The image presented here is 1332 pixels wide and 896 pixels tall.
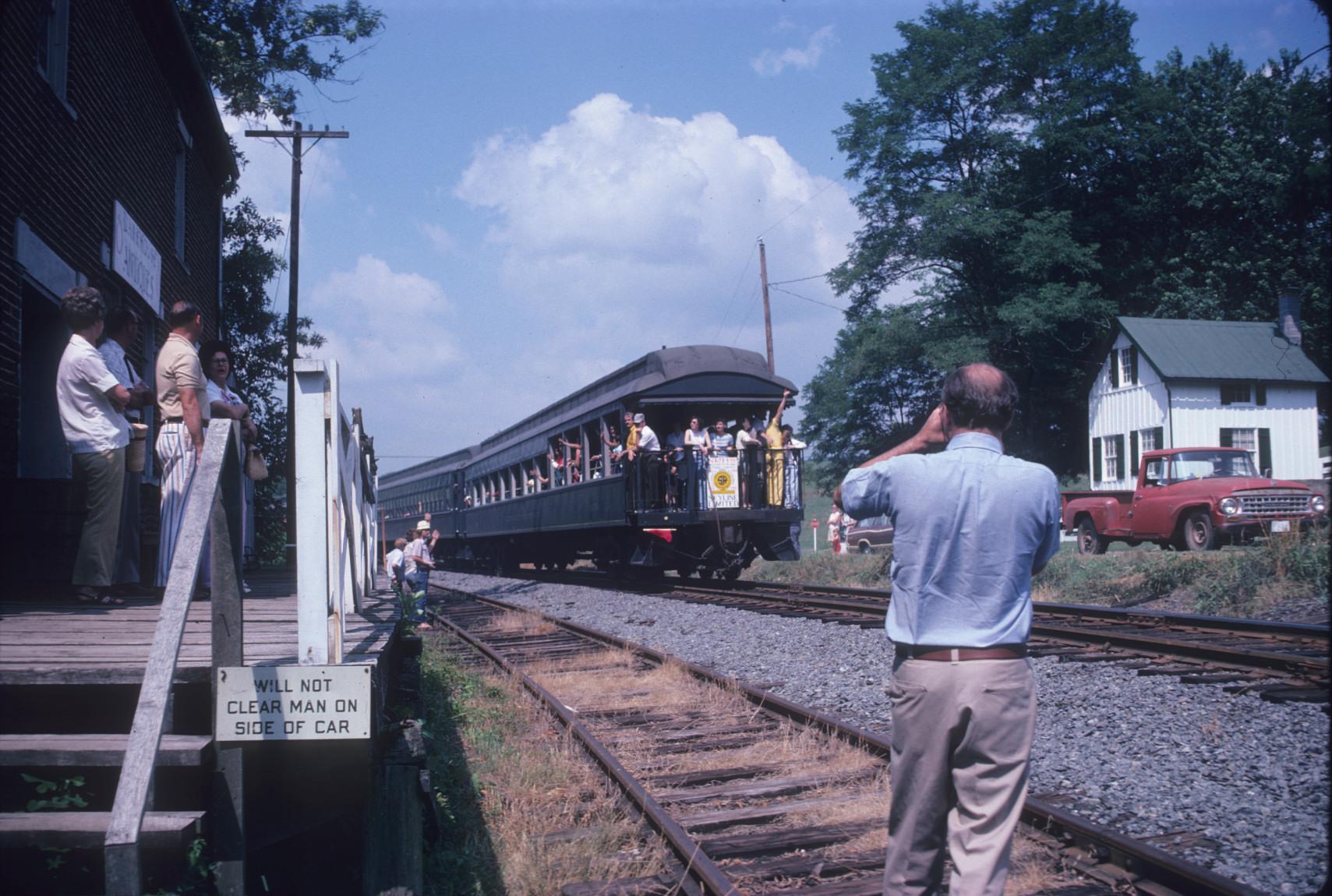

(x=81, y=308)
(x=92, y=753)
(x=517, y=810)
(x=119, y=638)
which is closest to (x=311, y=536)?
(x=92, y=753)

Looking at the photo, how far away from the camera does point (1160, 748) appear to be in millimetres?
5879

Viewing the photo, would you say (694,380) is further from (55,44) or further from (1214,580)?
(55,44)

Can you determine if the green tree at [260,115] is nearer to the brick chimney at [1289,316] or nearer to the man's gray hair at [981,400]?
the man's gray hair at [981,400]

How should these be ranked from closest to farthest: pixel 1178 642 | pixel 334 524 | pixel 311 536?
pixel 311 536
pixel 334 524
pixel 1178 642

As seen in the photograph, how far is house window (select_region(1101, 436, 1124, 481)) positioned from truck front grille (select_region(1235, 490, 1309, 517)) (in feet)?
68.7

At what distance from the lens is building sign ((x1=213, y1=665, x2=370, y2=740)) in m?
3.39

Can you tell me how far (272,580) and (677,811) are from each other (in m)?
5.34

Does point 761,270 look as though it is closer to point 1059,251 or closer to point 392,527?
point 1059,251

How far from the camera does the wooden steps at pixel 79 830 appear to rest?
2990 mm

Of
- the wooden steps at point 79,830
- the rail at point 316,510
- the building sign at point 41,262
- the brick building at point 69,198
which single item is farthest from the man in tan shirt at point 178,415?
the wooden steps at point 79,830

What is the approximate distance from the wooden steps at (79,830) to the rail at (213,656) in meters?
0.17

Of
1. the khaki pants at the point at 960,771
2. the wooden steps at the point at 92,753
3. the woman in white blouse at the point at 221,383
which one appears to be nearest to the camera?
the khaki pants at the point at 960,771

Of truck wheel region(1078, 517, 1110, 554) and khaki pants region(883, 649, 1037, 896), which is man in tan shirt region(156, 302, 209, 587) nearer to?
khaki pants region(883, 649, 1037, 896)

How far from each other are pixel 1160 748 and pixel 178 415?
18.0 feet
